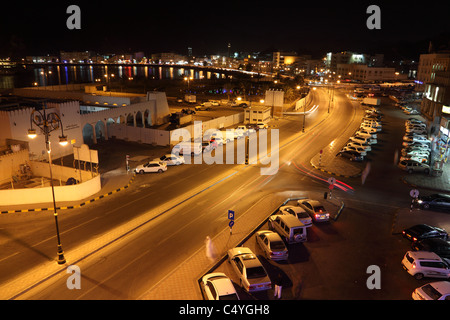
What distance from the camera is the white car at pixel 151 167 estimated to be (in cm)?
2389

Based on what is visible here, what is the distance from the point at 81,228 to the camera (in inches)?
634

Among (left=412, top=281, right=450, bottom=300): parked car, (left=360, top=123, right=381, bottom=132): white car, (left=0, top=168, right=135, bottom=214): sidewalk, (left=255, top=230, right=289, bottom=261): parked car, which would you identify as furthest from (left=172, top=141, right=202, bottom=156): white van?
(left=360, top=123, right=381, bottom=132): white car

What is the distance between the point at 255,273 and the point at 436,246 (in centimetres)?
917

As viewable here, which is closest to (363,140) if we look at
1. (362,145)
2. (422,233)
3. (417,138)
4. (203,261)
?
(362,145)

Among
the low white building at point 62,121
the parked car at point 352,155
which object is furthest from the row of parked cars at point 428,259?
the low white building at point 62,121

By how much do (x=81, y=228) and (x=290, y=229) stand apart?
10.7 meters

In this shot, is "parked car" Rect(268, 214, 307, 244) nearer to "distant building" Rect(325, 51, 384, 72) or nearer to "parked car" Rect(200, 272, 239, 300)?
"parked car" Rect(200, 272, 239, 300)

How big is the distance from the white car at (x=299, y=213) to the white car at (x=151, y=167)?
10696 millimetres

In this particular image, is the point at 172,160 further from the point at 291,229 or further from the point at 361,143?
the point at 361,143

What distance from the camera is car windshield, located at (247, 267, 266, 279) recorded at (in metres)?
11.9

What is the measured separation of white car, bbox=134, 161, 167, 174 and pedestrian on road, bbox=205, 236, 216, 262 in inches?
404

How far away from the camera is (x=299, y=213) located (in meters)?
16.8

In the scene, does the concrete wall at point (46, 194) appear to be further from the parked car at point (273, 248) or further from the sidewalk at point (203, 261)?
the parked car at point (273, 248)

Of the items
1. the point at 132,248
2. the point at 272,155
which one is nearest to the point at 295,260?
the point at 132,248
